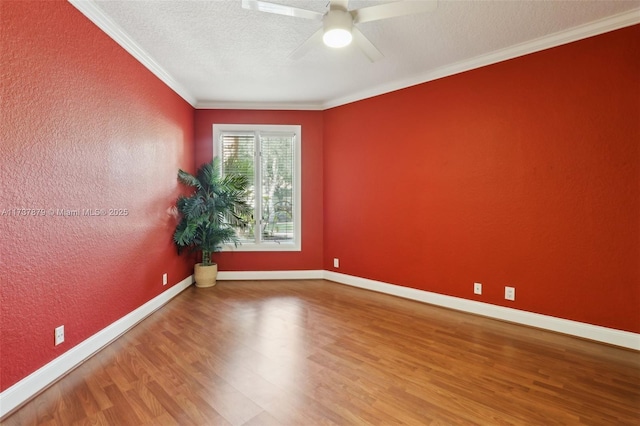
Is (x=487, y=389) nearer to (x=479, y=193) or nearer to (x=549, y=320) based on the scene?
(x=549, y=320)

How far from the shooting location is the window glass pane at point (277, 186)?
455cm

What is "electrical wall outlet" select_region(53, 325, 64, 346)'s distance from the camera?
6.54 ft

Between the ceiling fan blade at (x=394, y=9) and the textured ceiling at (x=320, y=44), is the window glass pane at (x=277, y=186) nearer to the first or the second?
the textured ceiling at (x=320, y=44)

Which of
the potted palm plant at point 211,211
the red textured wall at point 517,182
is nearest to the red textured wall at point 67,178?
the potted palm plant at point 211,211

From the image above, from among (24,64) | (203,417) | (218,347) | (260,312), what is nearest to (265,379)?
(203,417)

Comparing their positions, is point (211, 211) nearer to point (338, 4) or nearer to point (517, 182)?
point (338, 4)

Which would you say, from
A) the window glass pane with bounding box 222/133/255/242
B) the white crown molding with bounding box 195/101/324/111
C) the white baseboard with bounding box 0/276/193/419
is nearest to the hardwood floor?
the white baseboard with bounding box 0/276/193/419

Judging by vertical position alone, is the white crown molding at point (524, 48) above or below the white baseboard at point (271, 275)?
above

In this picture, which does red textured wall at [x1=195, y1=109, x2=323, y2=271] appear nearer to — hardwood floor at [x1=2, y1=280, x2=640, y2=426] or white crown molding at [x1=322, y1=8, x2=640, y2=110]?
white crown molding at [x1=322, y1=8, x2=640, y2=110]

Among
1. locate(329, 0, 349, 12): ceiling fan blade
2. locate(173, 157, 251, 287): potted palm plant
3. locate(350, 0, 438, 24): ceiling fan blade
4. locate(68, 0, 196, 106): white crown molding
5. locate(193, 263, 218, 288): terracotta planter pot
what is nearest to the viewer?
locate(350, 0, 438, 24): ceiling fan blade

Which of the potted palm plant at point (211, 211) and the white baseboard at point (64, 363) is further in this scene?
the potted palm plant at point (211, 211)

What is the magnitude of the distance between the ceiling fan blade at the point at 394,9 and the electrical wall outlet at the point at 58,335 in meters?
2.96

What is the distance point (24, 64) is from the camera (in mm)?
1751

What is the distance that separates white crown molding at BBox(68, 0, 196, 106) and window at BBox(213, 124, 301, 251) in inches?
45.7
